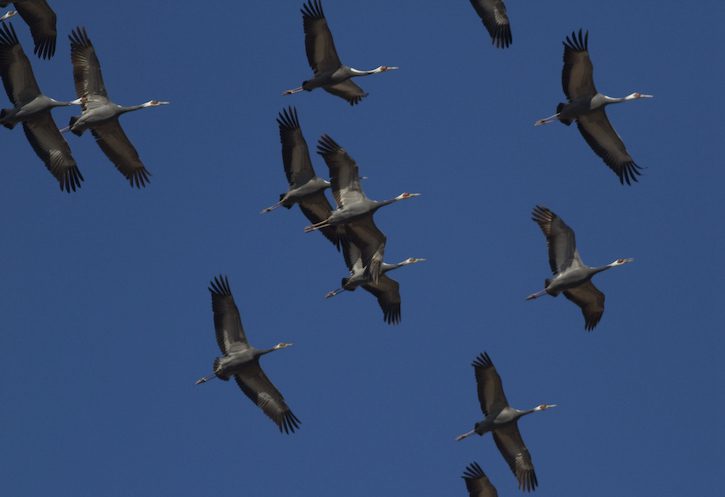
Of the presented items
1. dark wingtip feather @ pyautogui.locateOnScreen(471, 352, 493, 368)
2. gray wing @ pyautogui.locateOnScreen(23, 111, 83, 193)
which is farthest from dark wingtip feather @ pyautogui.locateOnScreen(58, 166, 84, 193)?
dark wingtip feather @ pyautogui.locateOnScreen(471, 352, 493, 368)

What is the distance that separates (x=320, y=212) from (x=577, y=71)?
325 inches

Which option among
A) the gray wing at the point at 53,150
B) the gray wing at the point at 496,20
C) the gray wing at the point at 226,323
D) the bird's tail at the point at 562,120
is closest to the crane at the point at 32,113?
the gray wing at the point at 53,150

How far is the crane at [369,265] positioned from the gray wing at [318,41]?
15.5 ft

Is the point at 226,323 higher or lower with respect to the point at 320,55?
lower

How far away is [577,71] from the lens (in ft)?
155

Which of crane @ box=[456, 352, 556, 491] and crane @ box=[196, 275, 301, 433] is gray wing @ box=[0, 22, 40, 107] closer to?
crane @ box=[196, 275, 301, 433]

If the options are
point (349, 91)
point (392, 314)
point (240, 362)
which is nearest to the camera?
point (240, 362)

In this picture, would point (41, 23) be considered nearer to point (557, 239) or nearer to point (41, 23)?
point (41, 23)

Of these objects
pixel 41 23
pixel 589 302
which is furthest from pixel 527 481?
pixel 41 23

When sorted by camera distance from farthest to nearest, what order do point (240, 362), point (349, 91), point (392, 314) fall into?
point (349, 91) < point (392, 314) < point (240, 362)

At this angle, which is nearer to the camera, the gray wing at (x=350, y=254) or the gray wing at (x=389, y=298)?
the gray wing at (x=350, y=254)

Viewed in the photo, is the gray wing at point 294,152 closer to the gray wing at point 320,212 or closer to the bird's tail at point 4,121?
the gray wing at point 320,212

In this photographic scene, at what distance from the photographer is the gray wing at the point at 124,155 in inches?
1906

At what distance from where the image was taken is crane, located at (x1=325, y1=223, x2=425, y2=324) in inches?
1896
